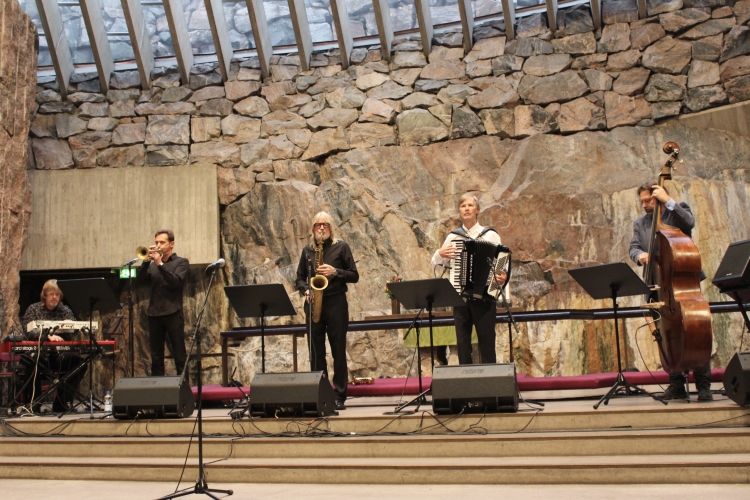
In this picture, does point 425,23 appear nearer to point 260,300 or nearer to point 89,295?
point 260,300

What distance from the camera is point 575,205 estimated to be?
28.7 feet

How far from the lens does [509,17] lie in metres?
9.06

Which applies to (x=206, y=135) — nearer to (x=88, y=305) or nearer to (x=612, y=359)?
(x=88, y=305)

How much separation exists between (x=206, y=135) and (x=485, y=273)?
5828 mm

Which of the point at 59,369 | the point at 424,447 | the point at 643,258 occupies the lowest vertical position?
the point at 424,447

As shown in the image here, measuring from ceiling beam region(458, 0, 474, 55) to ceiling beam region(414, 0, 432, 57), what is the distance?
0.42 m

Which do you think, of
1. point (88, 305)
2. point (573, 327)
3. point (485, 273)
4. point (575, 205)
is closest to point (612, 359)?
point (573, 327)

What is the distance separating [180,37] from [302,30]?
1607mm

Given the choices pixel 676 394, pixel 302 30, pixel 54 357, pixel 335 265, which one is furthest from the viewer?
pixel 302 30

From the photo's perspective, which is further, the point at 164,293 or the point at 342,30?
the point at 342,30

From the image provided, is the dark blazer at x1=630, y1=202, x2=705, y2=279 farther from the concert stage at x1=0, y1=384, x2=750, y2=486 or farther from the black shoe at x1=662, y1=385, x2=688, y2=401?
the concert stage at x1=0, y1=384, x2=750, y2=486

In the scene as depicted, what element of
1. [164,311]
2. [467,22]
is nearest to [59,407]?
[164,311]

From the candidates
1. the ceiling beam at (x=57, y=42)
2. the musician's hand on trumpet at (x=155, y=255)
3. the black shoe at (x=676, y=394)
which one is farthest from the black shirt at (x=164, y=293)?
the ceiling beam at (x=57, y=42)

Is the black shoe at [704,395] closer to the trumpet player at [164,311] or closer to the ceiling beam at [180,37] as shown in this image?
the trumpet player at [164,311]
